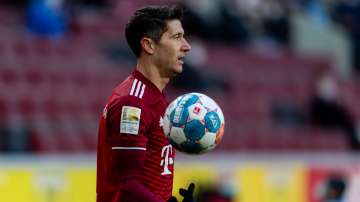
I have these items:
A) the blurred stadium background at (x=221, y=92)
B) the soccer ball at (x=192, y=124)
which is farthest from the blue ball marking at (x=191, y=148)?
the blurred stadium background at (x=221, y=92)

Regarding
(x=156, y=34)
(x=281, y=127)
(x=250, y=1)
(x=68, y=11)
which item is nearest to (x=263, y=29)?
(x=250, y=1)

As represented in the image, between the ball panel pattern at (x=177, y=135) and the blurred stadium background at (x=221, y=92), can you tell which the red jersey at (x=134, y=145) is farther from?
the blurred stadium background at (x=221, y=92)

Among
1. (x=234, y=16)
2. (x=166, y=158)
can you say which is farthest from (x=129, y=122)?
(x=234, y=16)

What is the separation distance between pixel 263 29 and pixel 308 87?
6.50 ft

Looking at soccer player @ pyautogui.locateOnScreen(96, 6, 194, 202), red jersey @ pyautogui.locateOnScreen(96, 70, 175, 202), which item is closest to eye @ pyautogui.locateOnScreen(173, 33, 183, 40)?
soccer player @ pyautogui.locateOnScreen(96, 6, 194, 202)

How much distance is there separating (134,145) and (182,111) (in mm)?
337

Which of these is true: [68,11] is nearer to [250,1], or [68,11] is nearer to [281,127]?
[281,127]

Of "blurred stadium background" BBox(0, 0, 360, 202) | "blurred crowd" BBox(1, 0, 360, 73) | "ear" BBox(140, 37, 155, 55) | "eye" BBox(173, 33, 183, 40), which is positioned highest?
"blurred crowd" BBox(1, 0, 360, 73)

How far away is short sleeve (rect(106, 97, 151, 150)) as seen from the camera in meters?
5.25

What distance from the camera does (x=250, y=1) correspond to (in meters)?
19.0

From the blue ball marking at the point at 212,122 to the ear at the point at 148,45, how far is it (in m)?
0.43

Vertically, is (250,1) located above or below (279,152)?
above

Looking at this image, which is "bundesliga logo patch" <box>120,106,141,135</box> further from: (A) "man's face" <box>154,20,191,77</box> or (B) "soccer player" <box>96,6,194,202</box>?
(A) "man's face" <box>154,20,191,77</box>

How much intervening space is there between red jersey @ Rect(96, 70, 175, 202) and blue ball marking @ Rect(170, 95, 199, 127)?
105mm
